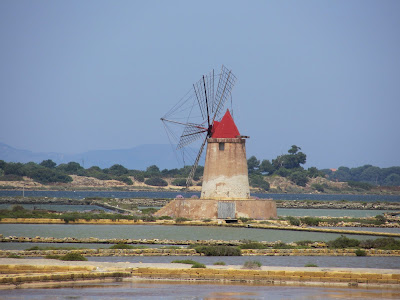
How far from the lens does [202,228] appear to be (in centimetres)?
3462

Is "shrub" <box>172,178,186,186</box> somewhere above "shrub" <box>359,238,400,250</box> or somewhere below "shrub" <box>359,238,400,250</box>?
above

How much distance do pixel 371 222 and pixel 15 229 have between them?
61.2 feet

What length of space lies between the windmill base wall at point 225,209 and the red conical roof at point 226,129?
3.30m

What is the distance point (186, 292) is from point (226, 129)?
23.8 metres

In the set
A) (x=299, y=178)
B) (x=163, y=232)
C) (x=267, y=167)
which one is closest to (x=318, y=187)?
(x=299, y=178)

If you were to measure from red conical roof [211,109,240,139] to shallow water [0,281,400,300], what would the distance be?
2224cm

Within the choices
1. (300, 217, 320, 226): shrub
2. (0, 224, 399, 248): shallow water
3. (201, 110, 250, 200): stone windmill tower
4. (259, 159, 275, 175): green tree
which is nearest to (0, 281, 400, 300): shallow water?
(0, 224, 399, 248): shallow water

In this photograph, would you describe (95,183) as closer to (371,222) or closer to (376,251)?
(371,222)

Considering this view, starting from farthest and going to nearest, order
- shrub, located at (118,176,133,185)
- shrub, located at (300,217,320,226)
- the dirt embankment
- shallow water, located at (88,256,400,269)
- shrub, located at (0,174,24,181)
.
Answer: shrub, located at (118,176,133,185) → shrub, located at (0,174,24,181) → the dirt embankment → shrub, located at (300,217,320,226) → shallow water, located at (88,256,400,269)

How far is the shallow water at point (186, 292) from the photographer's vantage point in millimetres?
14266

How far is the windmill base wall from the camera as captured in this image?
37.2 meters

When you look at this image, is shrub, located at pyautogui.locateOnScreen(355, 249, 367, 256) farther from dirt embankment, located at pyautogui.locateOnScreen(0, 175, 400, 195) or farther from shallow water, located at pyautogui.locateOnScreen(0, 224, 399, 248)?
dirt embankment, located at pyautogui.locateOnScreen(0, 175, 400, 195)

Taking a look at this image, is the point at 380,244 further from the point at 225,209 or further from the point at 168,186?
the point at 168,186

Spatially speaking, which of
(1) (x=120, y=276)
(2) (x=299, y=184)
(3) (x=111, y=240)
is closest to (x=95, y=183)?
(2) (x=299, y=184)
